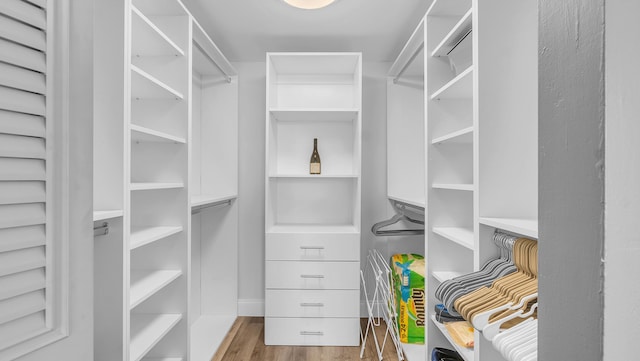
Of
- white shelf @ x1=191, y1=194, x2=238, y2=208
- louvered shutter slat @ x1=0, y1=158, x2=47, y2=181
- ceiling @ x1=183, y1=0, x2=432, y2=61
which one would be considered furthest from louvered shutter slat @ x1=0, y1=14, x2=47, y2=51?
ceiling @ x1=183, y1=0, x2=432, y2=61

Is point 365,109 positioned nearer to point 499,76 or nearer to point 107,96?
point 499,76

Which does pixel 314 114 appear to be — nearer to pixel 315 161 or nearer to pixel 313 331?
pixel 315 161

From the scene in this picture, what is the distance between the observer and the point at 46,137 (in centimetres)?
57

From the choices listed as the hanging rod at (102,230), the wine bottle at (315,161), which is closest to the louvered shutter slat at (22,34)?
the hanging rod at (102,230)

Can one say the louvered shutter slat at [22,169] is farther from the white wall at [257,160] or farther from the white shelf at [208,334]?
the white wall at [257,160]

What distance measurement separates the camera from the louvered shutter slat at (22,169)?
52 centimetres

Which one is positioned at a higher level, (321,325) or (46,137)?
(46,137)

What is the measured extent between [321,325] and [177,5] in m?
2.23

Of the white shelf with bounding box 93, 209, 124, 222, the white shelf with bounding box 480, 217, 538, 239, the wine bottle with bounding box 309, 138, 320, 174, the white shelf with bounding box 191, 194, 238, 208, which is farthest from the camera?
the wine bottle with bounding box 309, 138, 320, 174

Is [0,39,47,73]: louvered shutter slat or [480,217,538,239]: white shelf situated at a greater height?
[0,39,47,73]: louvered shutter slat

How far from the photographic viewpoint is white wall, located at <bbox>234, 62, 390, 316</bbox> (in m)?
3.38

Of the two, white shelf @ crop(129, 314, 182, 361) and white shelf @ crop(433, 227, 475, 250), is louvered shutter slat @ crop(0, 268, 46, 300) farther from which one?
white shelf @ crop(433, 227, 475, 250)

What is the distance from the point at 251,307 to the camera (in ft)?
11.1

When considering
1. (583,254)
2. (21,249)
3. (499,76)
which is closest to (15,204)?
(21,249)
